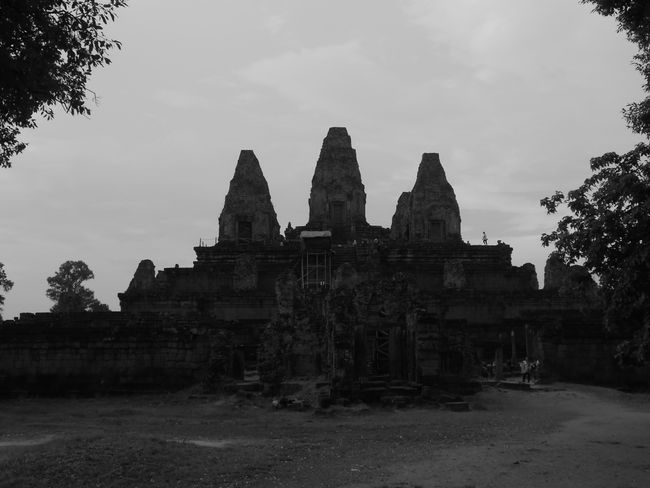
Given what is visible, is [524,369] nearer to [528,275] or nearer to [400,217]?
[528,275]

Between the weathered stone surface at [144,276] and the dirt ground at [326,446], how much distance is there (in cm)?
2207

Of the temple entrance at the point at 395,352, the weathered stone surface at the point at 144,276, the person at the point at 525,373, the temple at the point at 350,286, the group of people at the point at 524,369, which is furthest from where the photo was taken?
the weathered stone surface at the point at 144,276

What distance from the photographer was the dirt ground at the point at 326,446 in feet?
Result: 30.2

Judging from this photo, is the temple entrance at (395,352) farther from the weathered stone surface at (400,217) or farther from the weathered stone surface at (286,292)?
the weathered stone surface at (400,217)

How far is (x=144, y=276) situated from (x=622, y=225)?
112 ft

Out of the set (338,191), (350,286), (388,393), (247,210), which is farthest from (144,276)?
(388,393)

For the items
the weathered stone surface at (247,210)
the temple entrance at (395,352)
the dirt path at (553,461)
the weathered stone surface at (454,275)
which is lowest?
the dirt path at (553,461)

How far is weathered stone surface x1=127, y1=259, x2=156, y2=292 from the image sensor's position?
40562mm

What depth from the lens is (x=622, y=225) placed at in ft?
34.5

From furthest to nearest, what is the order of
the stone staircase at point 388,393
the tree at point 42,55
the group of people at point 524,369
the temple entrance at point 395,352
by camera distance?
the group of people at point 524,369
the temple entrance at point 395,352
the stone staircase at point 388,393
the tree at point 42,55

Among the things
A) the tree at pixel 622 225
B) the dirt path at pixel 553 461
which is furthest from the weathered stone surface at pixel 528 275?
the tree at pixel 622 225

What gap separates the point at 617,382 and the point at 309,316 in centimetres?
1034

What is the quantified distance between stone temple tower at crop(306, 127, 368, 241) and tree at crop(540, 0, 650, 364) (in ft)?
110

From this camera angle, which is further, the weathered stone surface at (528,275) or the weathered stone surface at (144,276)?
the weathered stone surface at (144,276)
